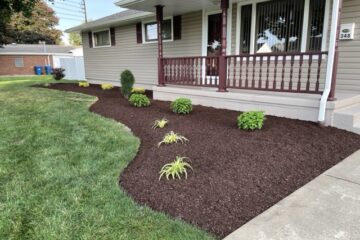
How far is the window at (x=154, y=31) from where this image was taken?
911 centimetres

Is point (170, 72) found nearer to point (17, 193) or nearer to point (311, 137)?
point (311, 137)

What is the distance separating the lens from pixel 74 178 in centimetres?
298

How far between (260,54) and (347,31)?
1876mm

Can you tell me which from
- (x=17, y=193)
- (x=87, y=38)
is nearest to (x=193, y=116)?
(x=17, y=193)

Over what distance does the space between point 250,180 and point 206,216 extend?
0.78m

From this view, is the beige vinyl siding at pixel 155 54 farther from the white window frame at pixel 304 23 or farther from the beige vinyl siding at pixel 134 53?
the white window frame at pixel 304 23

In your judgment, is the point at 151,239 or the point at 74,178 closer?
the point at 151,239

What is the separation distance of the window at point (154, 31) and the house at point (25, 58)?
79.1 ft

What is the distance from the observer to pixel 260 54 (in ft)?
16.9

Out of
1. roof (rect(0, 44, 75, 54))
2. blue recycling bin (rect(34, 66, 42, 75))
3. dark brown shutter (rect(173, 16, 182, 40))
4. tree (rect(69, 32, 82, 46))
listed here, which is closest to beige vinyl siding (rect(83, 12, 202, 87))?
dark brown shutter (rect(173, 16, 182, 40))

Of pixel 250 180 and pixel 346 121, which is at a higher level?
pixel 346 121

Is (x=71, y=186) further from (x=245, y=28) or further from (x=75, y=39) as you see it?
(x=75, y=39)

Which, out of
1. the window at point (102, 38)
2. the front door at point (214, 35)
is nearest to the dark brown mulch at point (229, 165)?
the front door at point (214, 35)

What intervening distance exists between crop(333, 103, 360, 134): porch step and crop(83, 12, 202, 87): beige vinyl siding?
4.79m
